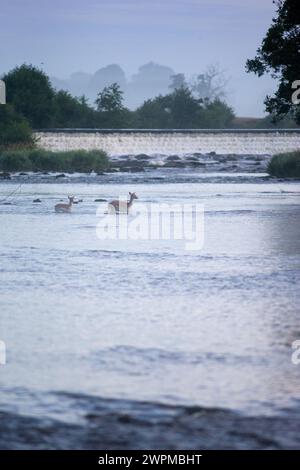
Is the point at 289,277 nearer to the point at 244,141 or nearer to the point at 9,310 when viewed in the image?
the point at 9,310

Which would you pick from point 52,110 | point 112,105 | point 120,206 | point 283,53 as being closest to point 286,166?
point 283,53

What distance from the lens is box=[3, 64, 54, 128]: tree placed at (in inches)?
4050

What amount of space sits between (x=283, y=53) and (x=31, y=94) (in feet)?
191

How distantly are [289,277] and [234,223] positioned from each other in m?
10.9

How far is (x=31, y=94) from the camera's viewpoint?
4075 inches

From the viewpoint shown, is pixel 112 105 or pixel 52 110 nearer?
pixel 52 110

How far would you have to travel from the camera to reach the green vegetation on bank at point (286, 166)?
188 feet

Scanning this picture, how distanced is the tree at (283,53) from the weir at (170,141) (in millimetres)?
44077

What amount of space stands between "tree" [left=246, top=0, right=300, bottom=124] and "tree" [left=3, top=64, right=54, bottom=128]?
54.7m

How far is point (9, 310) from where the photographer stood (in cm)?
1305
